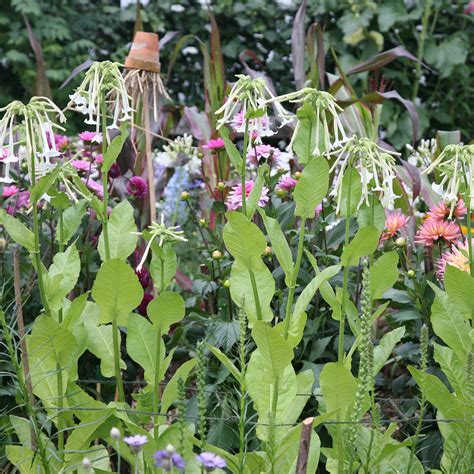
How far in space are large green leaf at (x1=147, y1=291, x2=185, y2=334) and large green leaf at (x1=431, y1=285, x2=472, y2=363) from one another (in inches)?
16.9

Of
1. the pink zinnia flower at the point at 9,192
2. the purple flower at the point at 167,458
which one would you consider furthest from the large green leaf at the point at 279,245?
the pink zinnia flower at the point at 9,192

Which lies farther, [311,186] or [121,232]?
[121,232]

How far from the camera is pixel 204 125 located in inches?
110

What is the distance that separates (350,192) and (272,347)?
278 mm

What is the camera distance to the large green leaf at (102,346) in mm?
1550

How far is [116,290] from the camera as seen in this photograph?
139 cm

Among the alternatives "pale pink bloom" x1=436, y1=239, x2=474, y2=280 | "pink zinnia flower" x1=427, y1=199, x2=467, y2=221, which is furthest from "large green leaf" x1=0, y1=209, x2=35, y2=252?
"pink zinnia flower" x1=427, y1=199, x2=467, y2=221

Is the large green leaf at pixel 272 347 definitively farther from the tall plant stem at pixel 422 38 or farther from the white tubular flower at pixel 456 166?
the tall plant stem at pixel 422 38

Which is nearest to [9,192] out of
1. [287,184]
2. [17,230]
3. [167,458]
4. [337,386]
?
[287,184]

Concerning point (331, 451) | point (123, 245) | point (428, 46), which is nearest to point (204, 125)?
point (123, 245)

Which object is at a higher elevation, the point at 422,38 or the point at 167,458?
the point at 422,38

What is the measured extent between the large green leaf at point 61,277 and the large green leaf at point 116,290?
0.08 m

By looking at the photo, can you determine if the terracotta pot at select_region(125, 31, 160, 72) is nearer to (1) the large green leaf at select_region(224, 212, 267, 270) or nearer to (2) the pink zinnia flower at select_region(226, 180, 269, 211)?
(2) the pink zinnia flower at select_region(226, 180, 269, 211)

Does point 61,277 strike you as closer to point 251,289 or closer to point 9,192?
point 251,289
